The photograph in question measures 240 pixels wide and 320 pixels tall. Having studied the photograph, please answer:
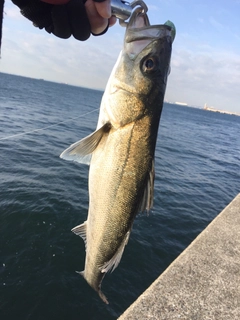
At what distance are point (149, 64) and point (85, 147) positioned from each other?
35.8 inches

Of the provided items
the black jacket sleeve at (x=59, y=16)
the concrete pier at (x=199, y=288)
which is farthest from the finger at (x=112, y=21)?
the concrete pier at (x=199, y=288)

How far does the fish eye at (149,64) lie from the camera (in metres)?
2.17

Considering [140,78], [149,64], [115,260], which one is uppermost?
[149,64]

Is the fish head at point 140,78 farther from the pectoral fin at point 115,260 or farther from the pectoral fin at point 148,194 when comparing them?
the pectoral fin at point 115,260

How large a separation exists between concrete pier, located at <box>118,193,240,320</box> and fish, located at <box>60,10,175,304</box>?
6.01 ft

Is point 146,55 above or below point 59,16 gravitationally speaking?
below

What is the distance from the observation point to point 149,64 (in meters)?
2.18

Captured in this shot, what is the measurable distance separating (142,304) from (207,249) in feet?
6.89

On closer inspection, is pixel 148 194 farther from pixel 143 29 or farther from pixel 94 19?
pixel 94 19

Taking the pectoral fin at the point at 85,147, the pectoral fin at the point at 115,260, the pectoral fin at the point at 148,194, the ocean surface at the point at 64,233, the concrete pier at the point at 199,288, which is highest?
the pectoral fin at the point at 85,147

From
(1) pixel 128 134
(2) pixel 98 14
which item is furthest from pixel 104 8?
(1) pixel 128 134

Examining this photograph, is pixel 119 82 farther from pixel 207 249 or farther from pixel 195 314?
pixel 207 249

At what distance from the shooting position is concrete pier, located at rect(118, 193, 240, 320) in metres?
3.52

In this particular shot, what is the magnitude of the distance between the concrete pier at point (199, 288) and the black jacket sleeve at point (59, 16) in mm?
3444
